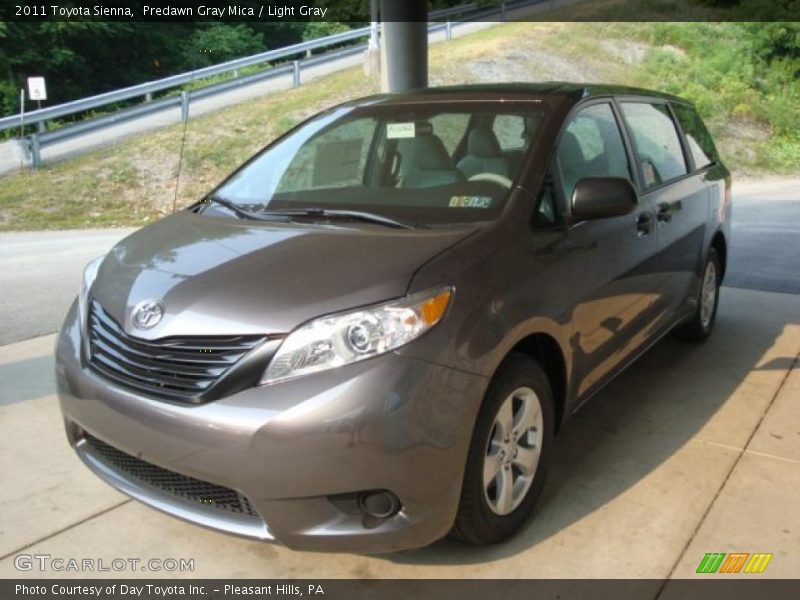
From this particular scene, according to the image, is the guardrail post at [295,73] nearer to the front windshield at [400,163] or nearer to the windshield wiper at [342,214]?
the front windshield at [400,163]

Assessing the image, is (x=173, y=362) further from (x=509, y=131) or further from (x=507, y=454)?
(x=509, y=131)

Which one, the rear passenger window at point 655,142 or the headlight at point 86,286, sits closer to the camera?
the headlight at point 86,286

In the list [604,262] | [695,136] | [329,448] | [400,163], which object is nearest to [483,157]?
[400,163]

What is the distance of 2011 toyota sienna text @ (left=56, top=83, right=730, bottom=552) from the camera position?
7.64ft

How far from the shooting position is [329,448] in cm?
228

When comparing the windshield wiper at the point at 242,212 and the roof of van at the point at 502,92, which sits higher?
the roof of van at the point at 502,92

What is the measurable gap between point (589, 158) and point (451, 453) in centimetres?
182

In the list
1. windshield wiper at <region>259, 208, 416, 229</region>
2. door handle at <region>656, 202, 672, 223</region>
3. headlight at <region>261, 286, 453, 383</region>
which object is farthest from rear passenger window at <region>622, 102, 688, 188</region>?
headlight at <region>261, 286, 453, 383</region>

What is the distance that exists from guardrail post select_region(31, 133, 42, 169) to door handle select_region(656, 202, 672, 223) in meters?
11.8

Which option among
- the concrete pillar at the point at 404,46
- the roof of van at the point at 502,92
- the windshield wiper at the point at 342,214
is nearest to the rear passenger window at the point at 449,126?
the roof of van at the point at 502,92

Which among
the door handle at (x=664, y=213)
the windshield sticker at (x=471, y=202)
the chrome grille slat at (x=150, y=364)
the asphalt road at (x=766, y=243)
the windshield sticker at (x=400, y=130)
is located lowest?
the asphalt road at (x=766, y=243)

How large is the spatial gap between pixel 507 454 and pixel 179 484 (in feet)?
3.82

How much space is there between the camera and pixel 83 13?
15.7 meters

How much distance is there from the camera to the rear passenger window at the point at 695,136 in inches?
193
